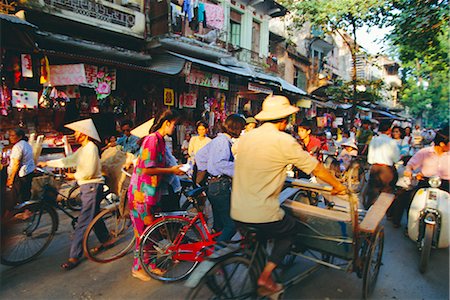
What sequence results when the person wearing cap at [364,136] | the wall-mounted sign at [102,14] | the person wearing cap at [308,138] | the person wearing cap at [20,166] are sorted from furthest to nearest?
the person wearing cap at [364,136] → the wall-mounted sign at [102,14] → the person wearing cap at [308,138] → the person wearing cap at [20,166]

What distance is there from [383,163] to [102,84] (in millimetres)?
6566

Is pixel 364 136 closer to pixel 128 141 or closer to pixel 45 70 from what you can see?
pixel 128 141

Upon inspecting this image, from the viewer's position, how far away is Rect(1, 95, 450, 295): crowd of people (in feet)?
7.75

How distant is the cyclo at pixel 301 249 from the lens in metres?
2.36

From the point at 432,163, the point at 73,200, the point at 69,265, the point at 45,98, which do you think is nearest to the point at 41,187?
the point at 69,265

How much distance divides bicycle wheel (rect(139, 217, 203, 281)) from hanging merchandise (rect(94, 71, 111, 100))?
534 cm

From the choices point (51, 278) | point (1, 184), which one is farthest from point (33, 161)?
A: point (51, 278)

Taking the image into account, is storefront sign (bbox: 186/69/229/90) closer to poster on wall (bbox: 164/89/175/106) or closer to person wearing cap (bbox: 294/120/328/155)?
poster on wall (bbox: 164/89/175/106)

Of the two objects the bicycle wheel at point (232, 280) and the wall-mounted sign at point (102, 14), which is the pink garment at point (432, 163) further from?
the wall-mounted sign at point (102, 14)

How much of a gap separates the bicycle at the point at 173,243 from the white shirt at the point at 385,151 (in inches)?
127

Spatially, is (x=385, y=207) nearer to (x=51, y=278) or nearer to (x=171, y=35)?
(x=51, y=278)

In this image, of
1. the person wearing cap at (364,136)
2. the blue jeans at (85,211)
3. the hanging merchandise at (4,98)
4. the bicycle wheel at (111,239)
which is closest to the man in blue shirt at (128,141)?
the hanging merchandise at (4,98)

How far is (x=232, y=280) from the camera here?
242 centimetres

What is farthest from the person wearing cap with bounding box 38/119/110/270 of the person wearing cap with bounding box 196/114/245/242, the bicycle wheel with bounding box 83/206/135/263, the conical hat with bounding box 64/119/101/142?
the person wearing cap with bounding box 196/114/245/242
